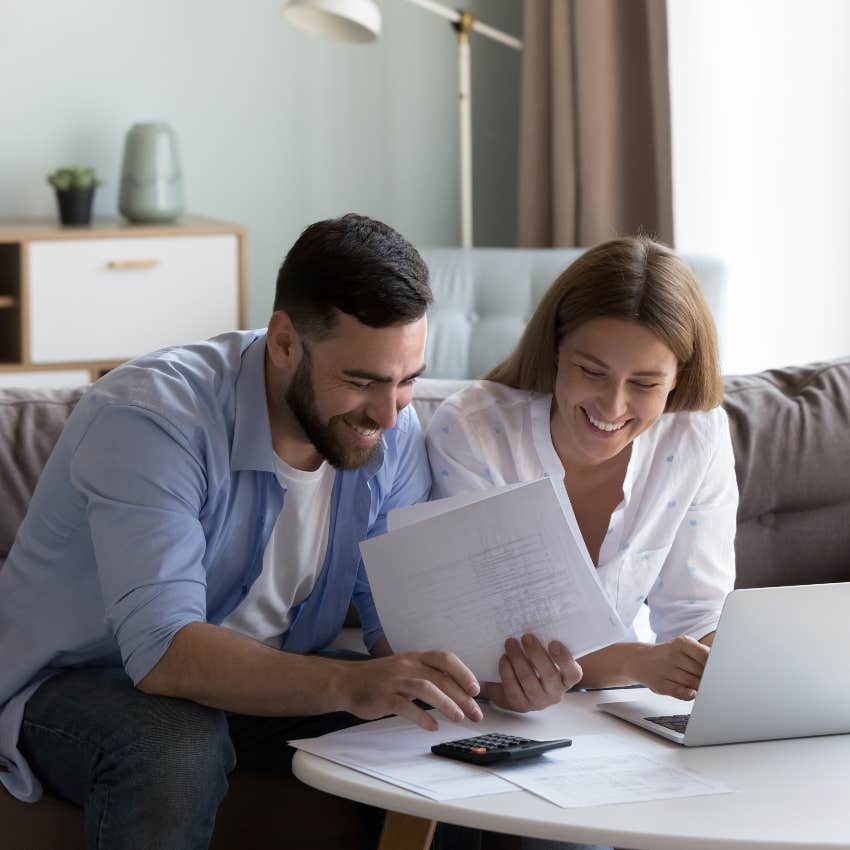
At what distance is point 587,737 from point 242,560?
1.55 feet

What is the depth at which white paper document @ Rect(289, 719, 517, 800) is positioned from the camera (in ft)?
3.99

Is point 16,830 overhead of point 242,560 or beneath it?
beneath

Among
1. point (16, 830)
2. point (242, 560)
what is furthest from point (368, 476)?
point (16, 830)

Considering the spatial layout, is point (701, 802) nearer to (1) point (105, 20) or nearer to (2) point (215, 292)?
(2) point (215, 292)

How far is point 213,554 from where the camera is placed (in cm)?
160

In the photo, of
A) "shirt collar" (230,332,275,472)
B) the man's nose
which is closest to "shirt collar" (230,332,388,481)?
"shirt collar" (230,332,275,472)

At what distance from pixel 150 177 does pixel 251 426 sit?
2363 millimetres

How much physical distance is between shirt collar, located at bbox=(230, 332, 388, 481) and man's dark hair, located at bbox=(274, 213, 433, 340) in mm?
93

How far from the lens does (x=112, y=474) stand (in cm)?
146

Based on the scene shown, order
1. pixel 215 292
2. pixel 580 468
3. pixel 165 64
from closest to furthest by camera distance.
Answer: pixel 580 468, pixel 215 292, pixel 165 64

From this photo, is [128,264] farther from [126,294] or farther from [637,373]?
[637,373]

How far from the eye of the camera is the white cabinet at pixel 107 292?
3598 mm

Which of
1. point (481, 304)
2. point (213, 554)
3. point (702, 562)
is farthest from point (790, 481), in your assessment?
point (481, 304)

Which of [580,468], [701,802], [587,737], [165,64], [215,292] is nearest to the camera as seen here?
[701,802]
